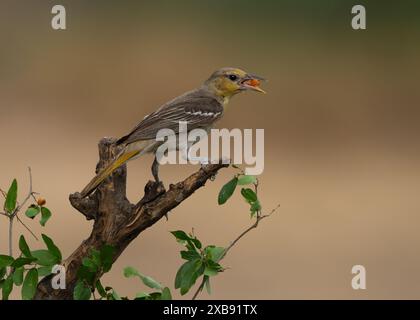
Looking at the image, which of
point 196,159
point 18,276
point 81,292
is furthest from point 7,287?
point 196,159

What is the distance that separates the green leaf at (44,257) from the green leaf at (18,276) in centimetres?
8

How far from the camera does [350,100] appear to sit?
17.8 m

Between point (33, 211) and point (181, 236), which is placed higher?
point (33, 211)

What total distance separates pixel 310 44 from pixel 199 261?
13.9m

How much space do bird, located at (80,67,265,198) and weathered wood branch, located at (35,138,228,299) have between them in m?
0.06

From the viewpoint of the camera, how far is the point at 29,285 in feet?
14.6

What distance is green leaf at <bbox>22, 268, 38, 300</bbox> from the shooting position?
4.43 meters

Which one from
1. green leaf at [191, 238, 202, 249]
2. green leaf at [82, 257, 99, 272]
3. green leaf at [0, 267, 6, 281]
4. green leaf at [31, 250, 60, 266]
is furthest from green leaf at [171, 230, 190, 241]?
green leaf at [0, 267, 6, 281]

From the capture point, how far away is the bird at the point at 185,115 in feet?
17.6

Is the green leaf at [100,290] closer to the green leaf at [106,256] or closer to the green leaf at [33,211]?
the green leaf at [106,256]

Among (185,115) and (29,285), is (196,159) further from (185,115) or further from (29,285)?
(29,285)

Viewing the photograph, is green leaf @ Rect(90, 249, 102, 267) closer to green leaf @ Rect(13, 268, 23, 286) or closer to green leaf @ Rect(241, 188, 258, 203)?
green leaf @ Rect(13, 268, 23, 286)

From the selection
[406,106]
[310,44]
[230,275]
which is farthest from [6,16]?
[230,275]

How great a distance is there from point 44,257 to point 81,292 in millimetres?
217
